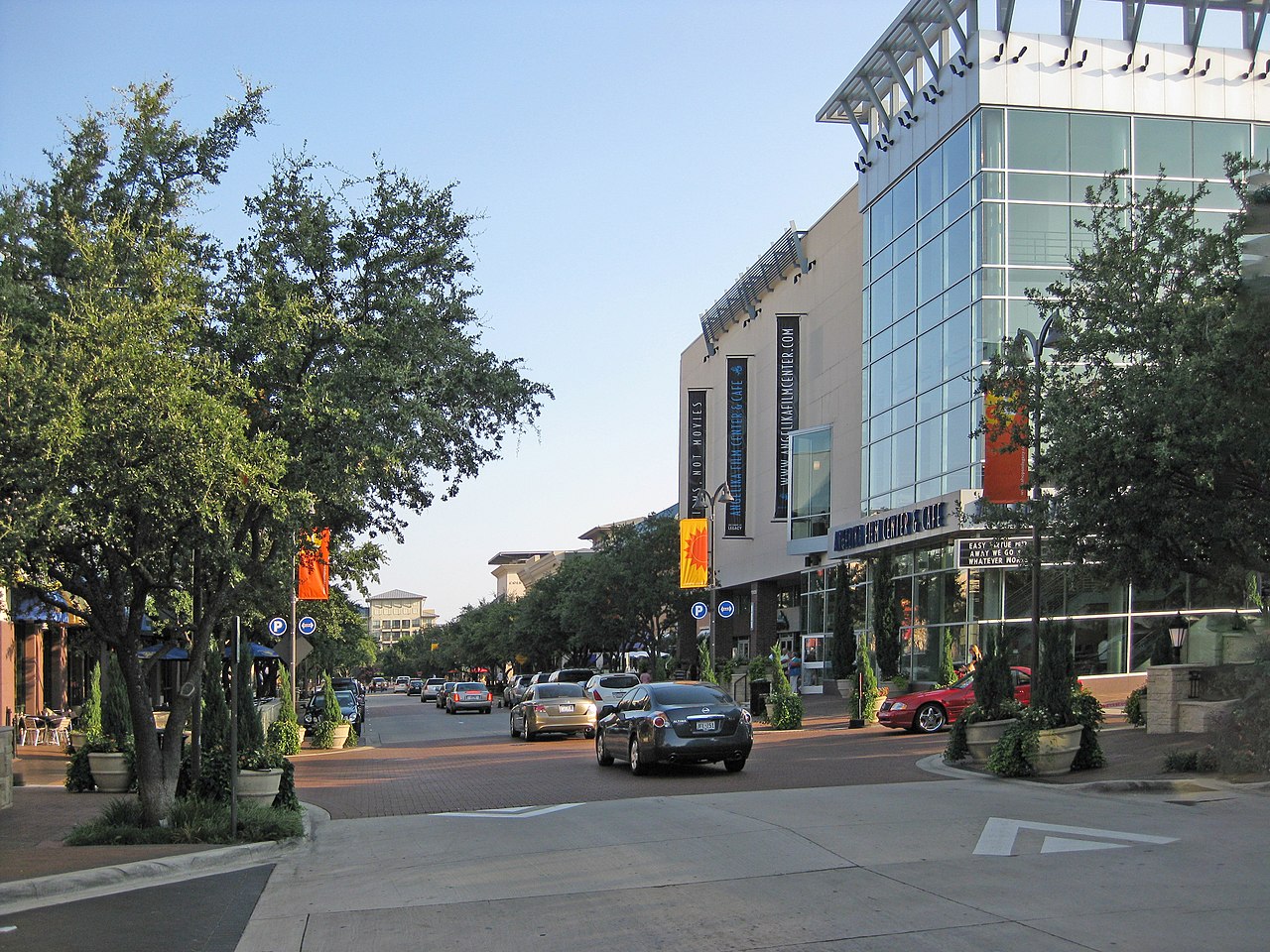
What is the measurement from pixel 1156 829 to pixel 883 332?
32721 mm

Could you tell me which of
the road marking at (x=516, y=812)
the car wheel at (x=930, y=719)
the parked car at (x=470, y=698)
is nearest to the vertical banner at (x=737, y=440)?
the parked car at (x=470, y=698)

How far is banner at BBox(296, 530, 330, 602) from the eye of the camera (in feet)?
54.2

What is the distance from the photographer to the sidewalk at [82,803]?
12.1 metres

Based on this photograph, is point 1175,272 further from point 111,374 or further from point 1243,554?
point 111,374

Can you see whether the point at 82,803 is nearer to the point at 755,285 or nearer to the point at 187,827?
the point at 187,827

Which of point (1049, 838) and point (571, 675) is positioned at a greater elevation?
point (1049, 838)

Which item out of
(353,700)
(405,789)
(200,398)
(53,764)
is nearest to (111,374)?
(200,398)

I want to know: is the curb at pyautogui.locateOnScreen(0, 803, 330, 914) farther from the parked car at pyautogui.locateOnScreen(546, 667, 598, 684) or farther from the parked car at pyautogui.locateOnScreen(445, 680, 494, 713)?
the parked car at pyautogui.locateOnScreen(445, 680, 494, 713)

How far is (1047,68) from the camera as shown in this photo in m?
37.2

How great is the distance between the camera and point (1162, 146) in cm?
3728

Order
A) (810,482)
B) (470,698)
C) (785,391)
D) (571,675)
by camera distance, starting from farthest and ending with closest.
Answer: (470,698), (785,391), (810,482), (571,675)

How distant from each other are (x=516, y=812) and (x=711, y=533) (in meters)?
25.8

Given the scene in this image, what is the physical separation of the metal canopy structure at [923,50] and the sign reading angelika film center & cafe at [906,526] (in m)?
12.7

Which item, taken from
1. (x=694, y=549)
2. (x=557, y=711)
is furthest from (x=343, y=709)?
(x=694, y=549)
